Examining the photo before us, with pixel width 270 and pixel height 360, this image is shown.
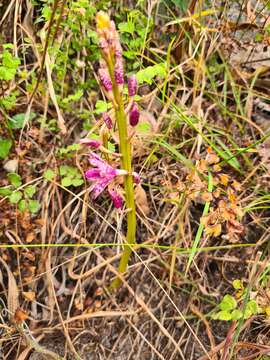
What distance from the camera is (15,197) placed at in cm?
173

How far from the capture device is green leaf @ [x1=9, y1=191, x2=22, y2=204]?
1.72 meters

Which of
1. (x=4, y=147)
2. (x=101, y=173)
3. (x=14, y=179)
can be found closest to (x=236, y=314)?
(x=101, y=173)

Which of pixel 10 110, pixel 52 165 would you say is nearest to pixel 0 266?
pixel 52 165

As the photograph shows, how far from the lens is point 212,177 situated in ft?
5.51

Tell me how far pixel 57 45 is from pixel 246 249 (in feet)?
3.37

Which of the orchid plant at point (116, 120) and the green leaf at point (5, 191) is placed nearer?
the orchid plant at point (116, 120)

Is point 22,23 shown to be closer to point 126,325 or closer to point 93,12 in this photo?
point 93,12

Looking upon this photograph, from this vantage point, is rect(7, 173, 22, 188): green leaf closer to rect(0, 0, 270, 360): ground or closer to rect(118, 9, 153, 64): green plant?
rect(0, 0, 270, 360): ground

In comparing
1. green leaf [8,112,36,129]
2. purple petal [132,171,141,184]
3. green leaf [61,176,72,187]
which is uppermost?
purple petal [132,171,141,184]

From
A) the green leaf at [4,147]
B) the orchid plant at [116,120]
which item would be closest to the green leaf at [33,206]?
the green leaf at [4,147]

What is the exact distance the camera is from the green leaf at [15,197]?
172 cm

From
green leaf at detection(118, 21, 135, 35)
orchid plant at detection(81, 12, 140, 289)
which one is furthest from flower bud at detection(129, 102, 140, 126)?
green leaf at detection(118, 21, 135, 35)

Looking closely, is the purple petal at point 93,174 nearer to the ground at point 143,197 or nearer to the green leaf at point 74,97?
the ground at point 143,197

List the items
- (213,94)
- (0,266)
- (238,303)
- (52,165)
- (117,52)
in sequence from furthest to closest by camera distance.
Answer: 1. (213,94)
2. (52,165)
3. (0,266)
4. (238,303)
5. (117,52)
